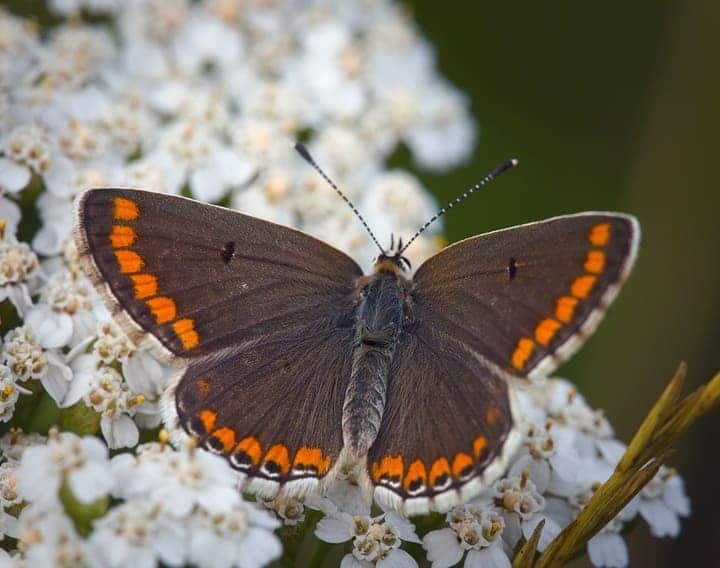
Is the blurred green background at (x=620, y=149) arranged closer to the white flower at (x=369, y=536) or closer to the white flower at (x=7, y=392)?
the white flower at (x=369, y=536)

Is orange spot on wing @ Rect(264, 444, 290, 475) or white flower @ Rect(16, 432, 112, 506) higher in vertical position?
orange spot on wing @ Rect(264, 444, 290, 475)

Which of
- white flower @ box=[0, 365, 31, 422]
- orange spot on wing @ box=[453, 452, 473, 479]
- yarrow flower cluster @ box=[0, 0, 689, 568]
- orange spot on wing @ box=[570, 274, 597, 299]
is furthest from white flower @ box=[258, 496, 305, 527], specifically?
orange spot on wing @ box=[570, 274, 597, 299]

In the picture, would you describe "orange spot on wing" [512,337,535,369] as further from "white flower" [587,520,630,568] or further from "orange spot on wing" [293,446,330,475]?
"white flower" [587,520,630,568]

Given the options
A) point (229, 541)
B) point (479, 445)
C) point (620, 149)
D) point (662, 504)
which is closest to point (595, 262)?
point (479, 445)

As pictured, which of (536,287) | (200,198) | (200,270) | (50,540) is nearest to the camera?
(50,540)

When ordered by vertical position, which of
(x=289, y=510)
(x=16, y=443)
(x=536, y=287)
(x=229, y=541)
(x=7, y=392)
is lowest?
(x=16, y=443)

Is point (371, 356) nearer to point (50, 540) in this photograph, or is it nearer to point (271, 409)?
point (271, 409)
